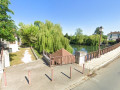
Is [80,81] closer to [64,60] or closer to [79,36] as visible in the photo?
[64,60]

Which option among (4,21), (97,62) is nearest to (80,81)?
(97,62)

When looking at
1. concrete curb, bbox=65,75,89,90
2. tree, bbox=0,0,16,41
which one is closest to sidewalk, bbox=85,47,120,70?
concrete curb, bbox=65,75,89,90

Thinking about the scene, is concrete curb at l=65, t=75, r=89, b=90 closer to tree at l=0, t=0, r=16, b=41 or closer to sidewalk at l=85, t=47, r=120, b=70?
sidewalk at l=85, t=47, r=120, b=70

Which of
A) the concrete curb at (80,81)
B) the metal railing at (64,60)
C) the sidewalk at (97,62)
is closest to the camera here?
the concrete curb at (80,81)

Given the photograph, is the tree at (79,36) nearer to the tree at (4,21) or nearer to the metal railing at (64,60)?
the metal railing at (64,60)

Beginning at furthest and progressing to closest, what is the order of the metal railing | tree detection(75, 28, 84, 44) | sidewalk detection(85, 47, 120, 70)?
tree detection(75, 28, 84, 44), the metal railing, sidewalk detection(85, 47, 120, 70)

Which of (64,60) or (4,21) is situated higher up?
(4,21)

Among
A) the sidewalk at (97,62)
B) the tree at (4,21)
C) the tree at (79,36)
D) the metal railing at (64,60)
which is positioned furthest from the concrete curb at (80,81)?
the tree at (79,36)

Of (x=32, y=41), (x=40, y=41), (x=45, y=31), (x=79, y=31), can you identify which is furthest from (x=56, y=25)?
(x=79, y=31)

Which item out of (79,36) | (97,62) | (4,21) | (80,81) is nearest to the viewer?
(80,81)

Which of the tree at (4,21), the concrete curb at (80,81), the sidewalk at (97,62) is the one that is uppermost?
the tree at (4,21)

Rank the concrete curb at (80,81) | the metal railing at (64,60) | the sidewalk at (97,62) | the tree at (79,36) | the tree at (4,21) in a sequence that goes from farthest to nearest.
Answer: the tree at (79,36) → the metal railing at (64,60) → the sidewalk at (97,62) → the tree at (4,21) → the concrete curb at (80,81)

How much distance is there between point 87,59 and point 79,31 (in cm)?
4580

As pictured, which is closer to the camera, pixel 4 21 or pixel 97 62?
pixel 4 21
